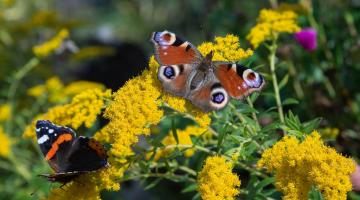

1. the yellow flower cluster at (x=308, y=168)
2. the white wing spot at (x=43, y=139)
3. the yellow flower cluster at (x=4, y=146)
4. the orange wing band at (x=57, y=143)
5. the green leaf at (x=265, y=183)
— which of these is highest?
the yellow flower cluster at (x=4, y=146)

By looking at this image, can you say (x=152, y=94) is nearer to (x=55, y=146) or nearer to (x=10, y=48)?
(x=55, y=146)

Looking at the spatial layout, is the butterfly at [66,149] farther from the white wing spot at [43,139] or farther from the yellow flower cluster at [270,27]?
the yellow flower cluster at [270,27]

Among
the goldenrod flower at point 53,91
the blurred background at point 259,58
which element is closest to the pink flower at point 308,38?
the blurred background at point 259,58

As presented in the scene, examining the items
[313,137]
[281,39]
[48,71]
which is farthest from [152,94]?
[48,71]

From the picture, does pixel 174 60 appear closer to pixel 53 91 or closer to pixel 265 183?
pixel 265 183

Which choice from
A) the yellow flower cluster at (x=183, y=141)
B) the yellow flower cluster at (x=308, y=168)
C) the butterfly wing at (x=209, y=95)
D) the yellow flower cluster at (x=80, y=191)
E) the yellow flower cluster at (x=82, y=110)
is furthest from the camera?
the yellow flower cluster at (x=183, y=141)

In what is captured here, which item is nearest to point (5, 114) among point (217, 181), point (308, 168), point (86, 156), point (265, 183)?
point (86, 156)
